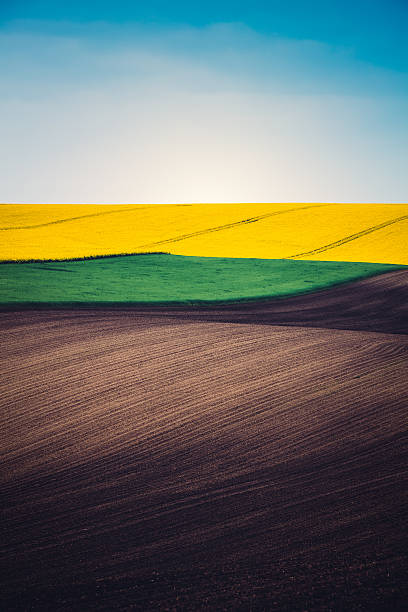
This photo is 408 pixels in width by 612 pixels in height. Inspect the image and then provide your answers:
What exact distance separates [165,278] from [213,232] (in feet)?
54.4

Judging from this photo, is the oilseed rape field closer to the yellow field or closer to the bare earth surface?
the yellow field

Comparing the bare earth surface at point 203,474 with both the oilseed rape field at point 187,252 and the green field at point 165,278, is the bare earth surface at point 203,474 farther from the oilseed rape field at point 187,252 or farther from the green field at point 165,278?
the oilseed rape field at point 187,252

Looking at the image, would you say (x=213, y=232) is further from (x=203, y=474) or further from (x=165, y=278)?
(x=203, y=474)

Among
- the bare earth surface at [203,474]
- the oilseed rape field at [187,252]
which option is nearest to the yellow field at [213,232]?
the oilseed rape field at [187,252]

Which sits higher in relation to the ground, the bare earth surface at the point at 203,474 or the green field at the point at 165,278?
the green field at the point at 165,278

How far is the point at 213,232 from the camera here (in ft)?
112

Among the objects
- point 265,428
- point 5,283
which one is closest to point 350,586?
point 265,428

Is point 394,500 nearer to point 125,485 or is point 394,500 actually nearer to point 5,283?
point 125,485

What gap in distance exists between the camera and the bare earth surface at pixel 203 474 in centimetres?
342

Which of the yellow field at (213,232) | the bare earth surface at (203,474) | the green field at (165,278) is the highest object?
the yellow field at (213,232)

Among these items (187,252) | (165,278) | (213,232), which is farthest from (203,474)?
(213,232)

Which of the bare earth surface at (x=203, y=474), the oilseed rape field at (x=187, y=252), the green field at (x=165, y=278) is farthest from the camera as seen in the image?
the oilseed rape field at (x=187, y=252)

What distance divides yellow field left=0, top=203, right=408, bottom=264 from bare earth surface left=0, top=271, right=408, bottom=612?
15.8 m

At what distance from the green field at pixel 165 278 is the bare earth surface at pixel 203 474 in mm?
5294
